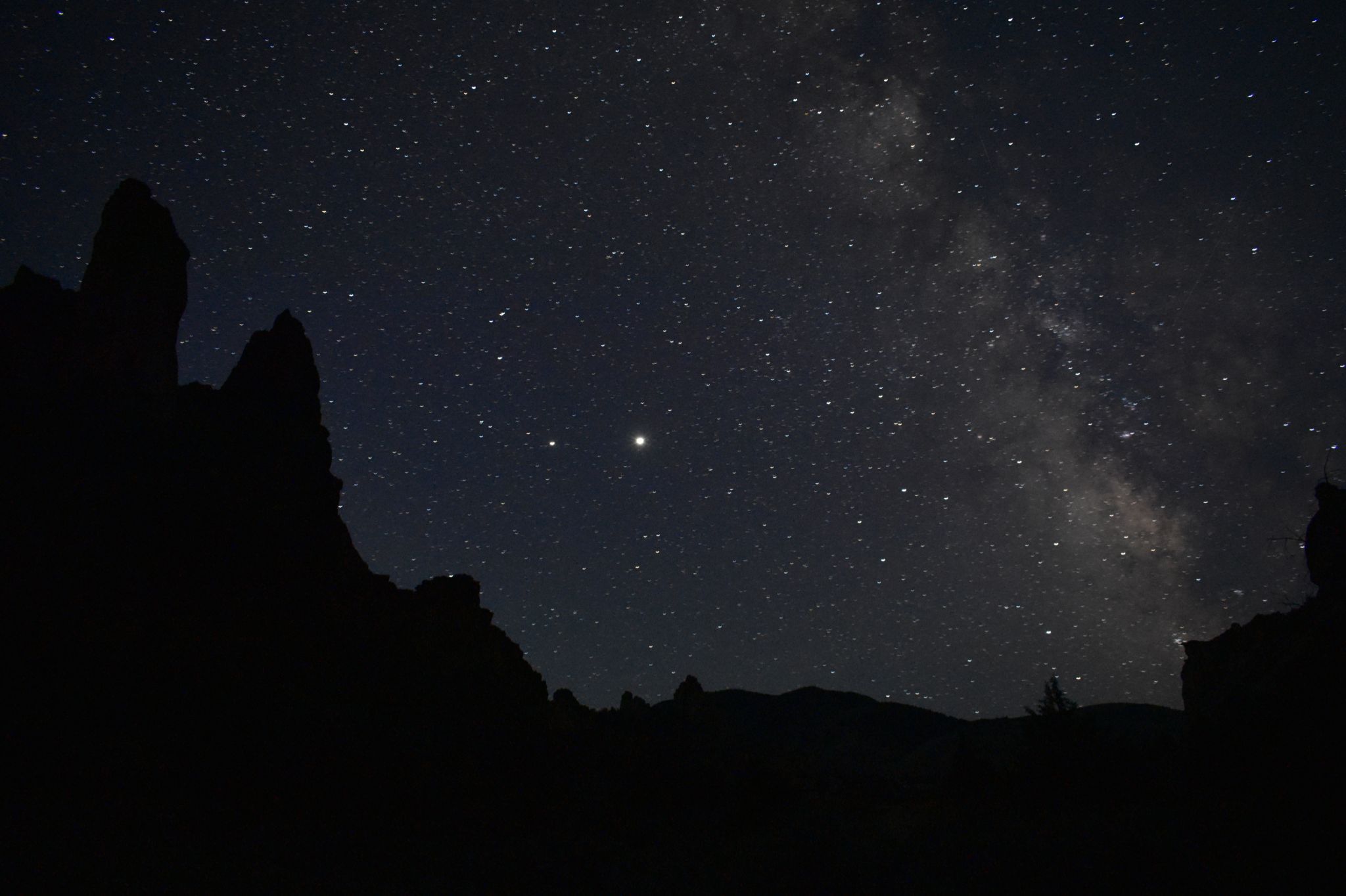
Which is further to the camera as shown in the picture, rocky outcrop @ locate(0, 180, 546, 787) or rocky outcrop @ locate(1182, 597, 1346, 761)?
rocky outcrop @ locate(0, 180, 546, 787)

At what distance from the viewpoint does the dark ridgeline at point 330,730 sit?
39.9 ft

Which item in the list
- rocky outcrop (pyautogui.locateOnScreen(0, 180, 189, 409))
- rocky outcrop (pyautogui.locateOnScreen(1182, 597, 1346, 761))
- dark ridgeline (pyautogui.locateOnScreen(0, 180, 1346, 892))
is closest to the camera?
dark ridgeline (pyautogui.locateOnScreen(0, 180, 1346, 892))

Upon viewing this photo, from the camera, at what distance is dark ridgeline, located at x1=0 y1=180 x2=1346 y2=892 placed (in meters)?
12.2

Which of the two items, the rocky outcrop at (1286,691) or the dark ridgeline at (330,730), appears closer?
the dark ridgeline at (330,730)

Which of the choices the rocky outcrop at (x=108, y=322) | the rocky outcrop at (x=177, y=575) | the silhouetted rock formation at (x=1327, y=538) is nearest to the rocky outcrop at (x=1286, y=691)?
the silhouetted rock formation at (x=1327, y=538)

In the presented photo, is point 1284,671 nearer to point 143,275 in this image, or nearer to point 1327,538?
point 1327,538

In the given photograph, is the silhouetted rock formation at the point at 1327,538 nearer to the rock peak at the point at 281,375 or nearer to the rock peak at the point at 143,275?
the rock peak at the point at 281,375

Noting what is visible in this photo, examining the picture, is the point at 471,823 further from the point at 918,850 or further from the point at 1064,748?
the point at 1064,748

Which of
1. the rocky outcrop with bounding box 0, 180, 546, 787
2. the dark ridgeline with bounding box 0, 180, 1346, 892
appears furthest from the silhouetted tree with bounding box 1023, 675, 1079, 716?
the rocky outcrop with bounding box 0, 180, 546, 787

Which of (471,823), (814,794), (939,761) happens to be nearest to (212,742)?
(471,823)

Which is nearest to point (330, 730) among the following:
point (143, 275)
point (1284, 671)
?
point (143, 275)

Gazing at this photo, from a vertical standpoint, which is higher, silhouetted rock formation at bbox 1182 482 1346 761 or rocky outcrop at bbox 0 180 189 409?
rocky outcrop at bbox 0 180 189 409

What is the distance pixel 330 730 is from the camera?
20578 millimetres

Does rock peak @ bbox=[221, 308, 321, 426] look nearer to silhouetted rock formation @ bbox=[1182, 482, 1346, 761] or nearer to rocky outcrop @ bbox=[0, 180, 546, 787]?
rocky outcrop @ bbox=[0, 180, 546, 787]
